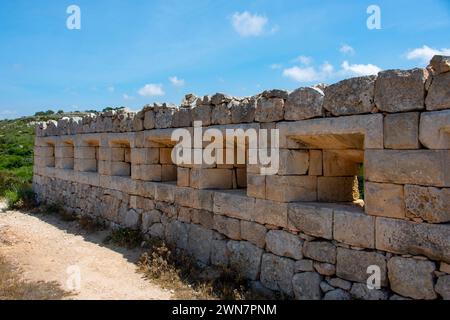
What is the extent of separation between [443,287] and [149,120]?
5.69 metres

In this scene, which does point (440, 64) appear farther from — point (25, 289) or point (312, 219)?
point (25, 289)

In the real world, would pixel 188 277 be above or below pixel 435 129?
below

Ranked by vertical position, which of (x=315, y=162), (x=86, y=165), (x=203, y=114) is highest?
(x=203, y=114)

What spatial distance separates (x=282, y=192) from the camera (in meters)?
5.17

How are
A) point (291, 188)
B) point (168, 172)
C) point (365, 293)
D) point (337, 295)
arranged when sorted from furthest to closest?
point (168, 172), point (291, 188), point (337, 295), point (365, 293)

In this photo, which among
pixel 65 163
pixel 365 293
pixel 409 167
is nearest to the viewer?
pixel 409 167

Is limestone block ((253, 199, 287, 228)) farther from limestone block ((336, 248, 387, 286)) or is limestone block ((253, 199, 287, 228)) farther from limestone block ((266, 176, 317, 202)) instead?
limestone block ((336, 248, 387, 286))

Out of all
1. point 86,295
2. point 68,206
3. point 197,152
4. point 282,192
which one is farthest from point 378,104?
point 68,206

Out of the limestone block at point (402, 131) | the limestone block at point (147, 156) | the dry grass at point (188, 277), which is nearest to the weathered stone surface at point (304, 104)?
the limestone block at point (402, 131)

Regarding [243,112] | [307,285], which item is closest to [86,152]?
[243,112]

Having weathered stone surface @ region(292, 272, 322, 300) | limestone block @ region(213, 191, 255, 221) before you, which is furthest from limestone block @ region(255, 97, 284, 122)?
weathered stone surface @ region(292, 272, 322, 300)

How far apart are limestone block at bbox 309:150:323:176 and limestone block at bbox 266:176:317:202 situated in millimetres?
82

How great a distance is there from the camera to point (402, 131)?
3.97 metres
